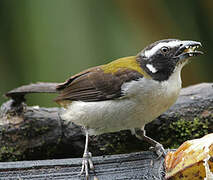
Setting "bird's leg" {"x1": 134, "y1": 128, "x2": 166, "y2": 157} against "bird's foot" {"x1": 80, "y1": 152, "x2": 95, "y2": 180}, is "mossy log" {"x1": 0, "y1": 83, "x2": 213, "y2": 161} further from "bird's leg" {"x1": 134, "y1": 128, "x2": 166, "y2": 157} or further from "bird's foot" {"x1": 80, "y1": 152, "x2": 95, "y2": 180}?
"bird's foot" {"x1": 80, "y1": 152, "x2": 95, "y2": 180}

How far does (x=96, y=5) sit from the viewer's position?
17.8 ft

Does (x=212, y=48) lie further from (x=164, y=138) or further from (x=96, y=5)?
(x=164, y=138)

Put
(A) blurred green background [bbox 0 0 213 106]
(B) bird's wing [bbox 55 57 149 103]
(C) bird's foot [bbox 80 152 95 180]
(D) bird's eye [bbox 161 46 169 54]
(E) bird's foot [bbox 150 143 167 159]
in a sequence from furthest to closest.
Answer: (A) blurred green background [bbox 0 0 213 106], (B) bird's wing [bbox 55 57 149 103], (D) bird's eye [bbox 161 46 169 54], (E) bird's foot [bbox 150 143 167 159], (C) bird's foot [bbox 80 152 95 180]

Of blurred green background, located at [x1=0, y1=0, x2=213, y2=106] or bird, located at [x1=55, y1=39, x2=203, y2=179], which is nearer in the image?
bird, located at [x1=55, y1=39, x2=203, y2=179]

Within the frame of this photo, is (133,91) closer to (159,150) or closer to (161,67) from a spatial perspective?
(161,67)

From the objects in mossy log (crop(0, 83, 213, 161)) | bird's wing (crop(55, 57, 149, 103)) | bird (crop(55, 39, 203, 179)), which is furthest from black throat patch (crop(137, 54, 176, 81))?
mossy log (crop(0, 83, 213, 161))

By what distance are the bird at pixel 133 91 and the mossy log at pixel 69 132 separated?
0.26 meters

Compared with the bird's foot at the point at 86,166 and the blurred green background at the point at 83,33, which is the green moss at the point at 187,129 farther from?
the blurred green background at the point at 83,33

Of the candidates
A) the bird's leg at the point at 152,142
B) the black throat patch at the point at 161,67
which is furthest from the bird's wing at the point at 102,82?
the bird's leg at the point at 152,142

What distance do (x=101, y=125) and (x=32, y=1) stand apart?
243 centimetres

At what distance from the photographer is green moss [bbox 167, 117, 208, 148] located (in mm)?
3875

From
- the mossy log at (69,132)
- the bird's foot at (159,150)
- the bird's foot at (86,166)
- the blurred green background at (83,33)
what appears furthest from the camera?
the blurred green background at (83,33)

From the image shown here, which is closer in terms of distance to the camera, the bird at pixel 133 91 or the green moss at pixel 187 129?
the bird at pixel 133 91

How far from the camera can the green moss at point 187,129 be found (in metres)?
3.88
